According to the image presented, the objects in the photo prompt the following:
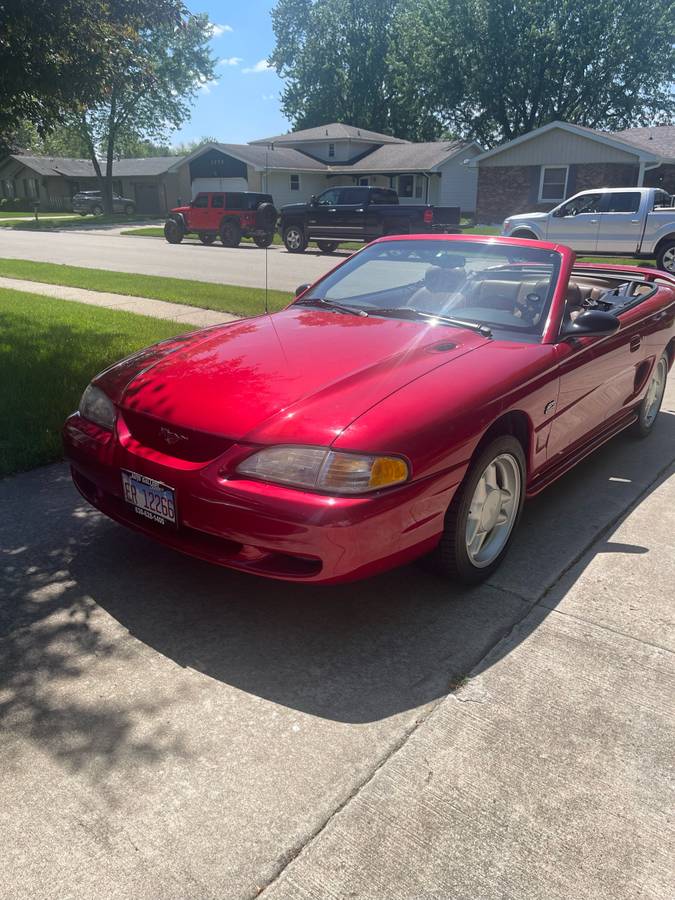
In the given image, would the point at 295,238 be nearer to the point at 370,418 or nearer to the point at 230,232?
the point at 230,232

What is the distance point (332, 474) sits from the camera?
8.77 feet

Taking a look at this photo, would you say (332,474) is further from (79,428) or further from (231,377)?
(79,428)

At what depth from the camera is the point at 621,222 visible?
17.5 metres

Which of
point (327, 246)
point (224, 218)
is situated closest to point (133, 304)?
point (327, 246)

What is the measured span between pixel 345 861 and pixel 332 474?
48.7 inches

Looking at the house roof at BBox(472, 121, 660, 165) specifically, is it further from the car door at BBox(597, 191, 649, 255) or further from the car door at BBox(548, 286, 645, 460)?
the car door at BBox(548, 286, 645, 460)

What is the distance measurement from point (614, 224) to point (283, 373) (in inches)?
658

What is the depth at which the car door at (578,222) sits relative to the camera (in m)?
18.1

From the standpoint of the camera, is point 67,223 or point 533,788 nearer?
point 533,788

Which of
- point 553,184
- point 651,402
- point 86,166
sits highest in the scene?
point 86,166

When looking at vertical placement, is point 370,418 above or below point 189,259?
above

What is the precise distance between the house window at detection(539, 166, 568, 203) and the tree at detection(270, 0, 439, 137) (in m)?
28.9

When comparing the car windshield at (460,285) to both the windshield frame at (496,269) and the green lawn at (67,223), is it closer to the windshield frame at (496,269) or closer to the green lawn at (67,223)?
the windshield frame at (496,269)

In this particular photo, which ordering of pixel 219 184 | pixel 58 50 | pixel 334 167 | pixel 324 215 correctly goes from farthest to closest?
pixel 219 184 < pixel 334 167 < pixel 324 215 < pixel 58 50
